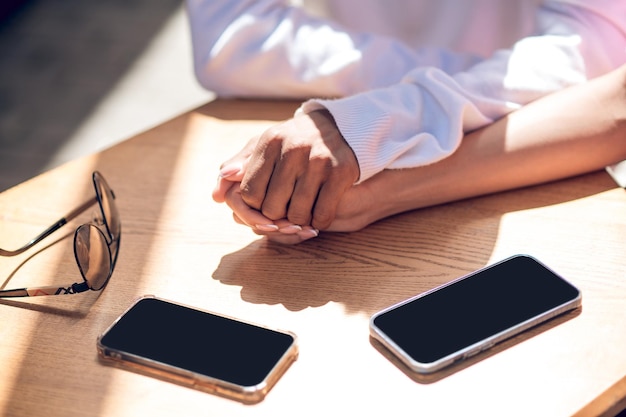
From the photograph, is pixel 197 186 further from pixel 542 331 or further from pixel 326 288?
pixel 542 331

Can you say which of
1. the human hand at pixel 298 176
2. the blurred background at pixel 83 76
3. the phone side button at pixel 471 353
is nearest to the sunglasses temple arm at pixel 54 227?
the human hand at pixel 298 176

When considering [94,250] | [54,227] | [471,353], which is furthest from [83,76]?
[471,353]

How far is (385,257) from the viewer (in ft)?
2.68

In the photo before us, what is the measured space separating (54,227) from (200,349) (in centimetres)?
31

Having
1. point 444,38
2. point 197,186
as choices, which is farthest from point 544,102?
point 197,186

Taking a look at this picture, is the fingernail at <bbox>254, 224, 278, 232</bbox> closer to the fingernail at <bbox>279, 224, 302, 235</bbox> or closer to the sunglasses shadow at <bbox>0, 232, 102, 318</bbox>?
the fingernail at <bbox>279, 224, 302, 235</bbox>

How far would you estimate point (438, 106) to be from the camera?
894 millimetres

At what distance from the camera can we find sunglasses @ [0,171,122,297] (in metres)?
0.77

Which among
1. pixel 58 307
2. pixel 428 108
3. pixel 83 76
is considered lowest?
pixel 83 76

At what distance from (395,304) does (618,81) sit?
0.41 m

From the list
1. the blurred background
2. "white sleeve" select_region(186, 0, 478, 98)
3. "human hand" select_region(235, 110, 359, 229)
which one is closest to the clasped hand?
"human hand" select_region(235, 110, 359, 229)

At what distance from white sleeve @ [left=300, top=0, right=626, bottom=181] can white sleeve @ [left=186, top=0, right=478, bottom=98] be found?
0.13 m

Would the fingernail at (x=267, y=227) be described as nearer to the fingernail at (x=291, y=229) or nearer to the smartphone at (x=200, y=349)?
the fingernail at (x=291, y=229)

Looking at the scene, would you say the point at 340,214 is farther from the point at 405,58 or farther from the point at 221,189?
the point at 405,58
